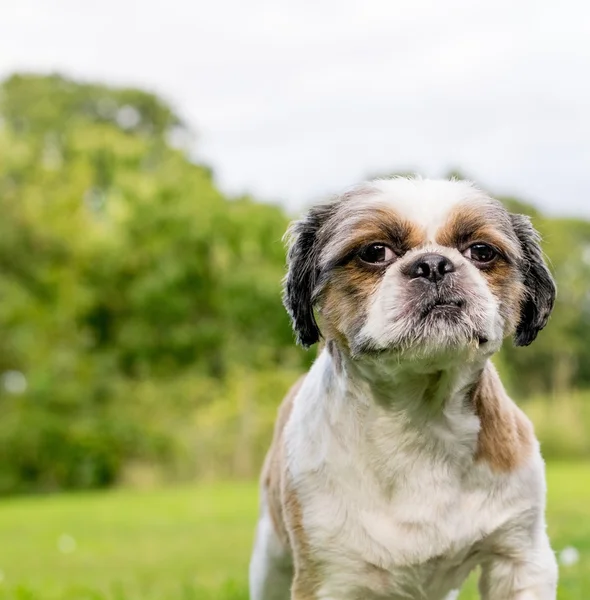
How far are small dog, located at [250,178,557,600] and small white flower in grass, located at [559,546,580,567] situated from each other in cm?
264

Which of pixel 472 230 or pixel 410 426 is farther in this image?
pixel 410 426

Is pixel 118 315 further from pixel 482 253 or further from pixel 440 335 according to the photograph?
pixel 440 335

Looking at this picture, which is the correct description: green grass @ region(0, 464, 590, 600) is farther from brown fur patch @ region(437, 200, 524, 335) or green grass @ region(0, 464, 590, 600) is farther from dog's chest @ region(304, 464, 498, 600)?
→ brown fur patch @ region(437, 200, 524, 335)

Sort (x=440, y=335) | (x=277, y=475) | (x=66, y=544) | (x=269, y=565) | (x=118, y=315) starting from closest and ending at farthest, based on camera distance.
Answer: (x=440, y=335)
(x=277, y=475)
(x=269, y=565)
(x=66, y=544)
(x=118, y=315)

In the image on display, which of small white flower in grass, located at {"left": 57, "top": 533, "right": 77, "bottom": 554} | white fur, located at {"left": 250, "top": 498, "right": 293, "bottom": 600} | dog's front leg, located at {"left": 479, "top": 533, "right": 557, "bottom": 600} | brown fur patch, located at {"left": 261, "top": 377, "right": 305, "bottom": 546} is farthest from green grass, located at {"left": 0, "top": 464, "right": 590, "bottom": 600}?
dog's front leg, located at {"left": 479, "top": 533, "right": 557, "bottom": 600}

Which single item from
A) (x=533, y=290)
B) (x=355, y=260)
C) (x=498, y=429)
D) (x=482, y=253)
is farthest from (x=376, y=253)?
(x=498, y=429)

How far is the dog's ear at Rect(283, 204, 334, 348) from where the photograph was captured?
3.67m

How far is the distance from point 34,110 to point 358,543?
38484 mm

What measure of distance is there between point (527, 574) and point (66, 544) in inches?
326

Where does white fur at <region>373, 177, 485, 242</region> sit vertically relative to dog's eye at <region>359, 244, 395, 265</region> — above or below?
above

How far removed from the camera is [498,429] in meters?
3.54

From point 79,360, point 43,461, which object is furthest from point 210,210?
point 43,461

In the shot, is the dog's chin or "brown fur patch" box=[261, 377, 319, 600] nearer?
the dog's chin

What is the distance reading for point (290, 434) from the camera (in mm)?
3863
